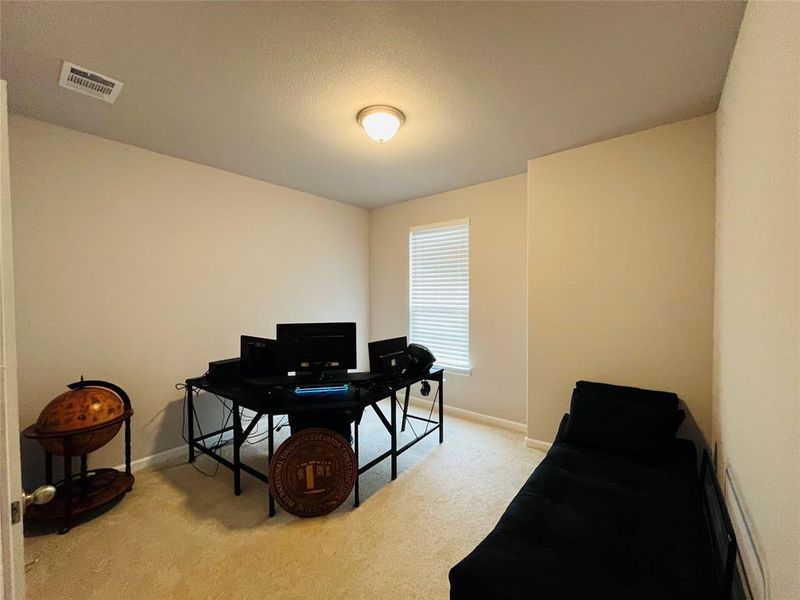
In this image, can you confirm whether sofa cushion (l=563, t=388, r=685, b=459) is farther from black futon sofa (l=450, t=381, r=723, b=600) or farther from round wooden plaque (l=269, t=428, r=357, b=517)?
round wooden plaque (l=269, t=428, r=357, b=517)

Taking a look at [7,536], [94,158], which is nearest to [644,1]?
[7,536]

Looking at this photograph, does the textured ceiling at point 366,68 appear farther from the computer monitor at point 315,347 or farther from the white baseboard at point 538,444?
the white baseboard at point 538,444

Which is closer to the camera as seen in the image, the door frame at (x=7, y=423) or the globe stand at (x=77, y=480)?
the door frame at (x=7, y=423)

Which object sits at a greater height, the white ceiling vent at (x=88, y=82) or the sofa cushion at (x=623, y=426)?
the white ceiling vent at (x=88, y=82)

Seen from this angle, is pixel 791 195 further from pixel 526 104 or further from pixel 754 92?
pixel 526 104

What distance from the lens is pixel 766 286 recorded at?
114 centimetres

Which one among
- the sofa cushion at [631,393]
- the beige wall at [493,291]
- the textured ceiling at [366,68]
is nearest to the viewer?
the textured ceiling at [366,68]

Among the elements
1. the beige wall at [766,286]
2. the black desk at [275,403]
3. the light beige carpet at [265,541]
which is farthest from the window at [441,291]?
the beige wall at [766,286]

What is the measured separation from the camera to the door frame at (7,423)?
2.52ft

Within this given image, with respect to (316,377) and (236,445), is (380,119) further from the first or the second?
(236,445)

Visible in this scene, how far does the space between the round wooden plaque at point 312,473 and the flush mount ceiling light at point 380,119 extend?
2.05m

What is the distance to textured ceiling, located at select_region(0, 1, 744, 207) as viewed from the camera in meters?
1.40

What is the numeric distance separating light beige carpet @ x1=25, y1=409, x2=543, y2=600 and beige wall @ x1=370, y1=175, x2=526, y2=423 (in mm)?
970

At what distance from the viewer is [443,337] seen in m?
4.02
